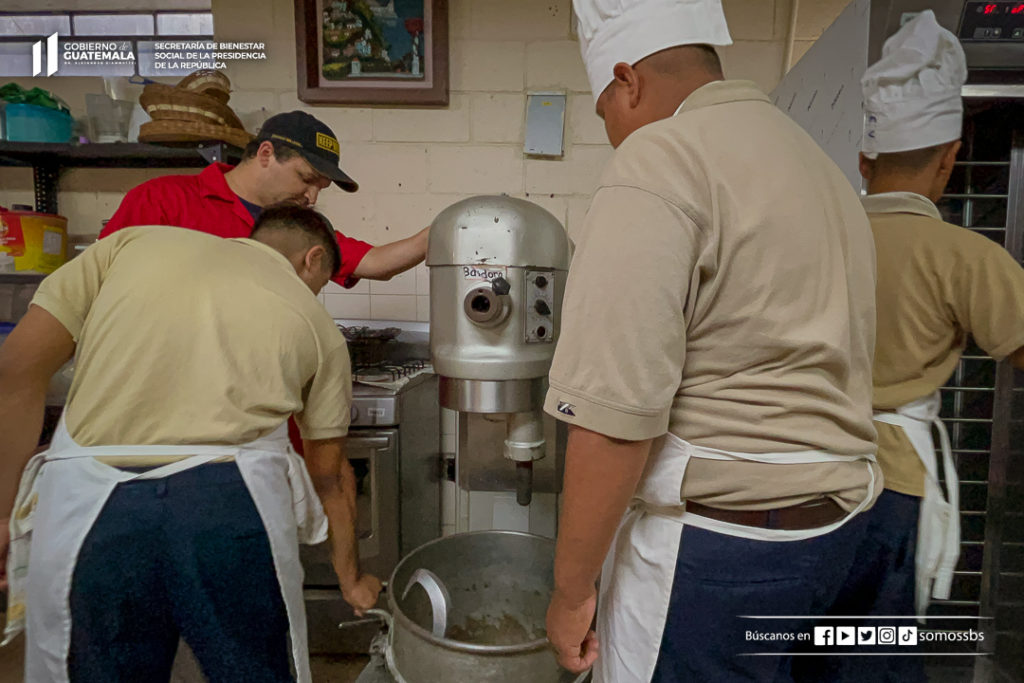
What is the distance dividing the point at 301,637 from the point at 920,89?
1416mm

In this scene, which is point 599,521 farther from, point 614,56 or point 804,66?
point 804,66

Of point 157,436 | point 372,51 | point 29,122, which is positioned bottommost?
point 157,436

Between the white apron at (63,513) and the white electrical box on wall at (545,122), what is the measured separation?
1.27 meters

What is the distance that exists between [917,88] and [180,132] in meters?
1.72

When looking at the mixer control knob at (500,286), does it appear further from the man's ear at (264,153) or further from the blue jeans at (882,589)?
the man's ear at (264,153)

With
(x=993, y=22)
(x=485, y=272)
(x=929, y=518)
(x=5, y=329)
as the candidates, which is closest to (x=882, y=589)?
(x=929, y=518)

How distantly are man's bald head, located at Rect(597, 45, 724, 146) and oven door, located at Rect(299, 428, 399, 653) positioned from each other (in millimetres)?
999

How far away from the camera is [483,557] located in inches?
44.8

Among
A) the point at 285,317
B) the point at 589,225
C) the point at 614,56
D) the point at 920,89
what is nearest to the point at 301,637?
the point at 285,317

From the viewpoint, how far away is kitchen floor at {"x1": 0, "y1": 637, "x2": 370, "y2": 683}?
1156 mm

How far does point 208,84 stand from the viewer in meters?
1.47

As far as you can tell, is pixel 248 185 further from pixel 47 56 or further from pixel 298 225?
pixel 47 56

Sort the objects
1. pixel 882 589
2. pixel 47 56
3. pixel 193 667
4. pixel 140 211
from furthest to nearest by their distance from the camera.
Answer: pixel 47 56 → pixel 140 211 → pixel 193 667 → pixel 882 589

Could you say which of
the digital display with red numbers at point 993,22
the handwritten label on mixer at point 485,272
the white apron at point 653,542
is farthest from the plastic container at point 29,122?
the digital display with red numbers at point 993,22
